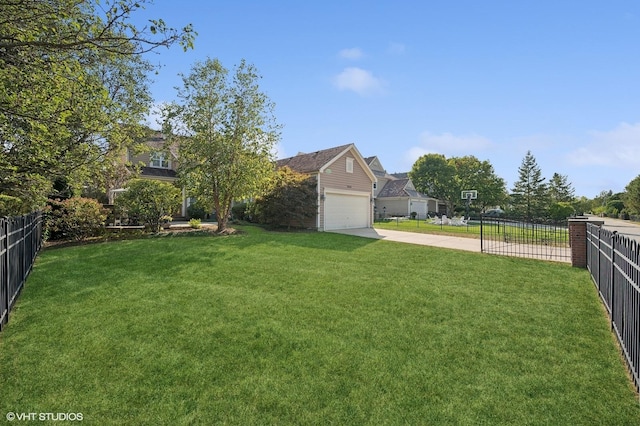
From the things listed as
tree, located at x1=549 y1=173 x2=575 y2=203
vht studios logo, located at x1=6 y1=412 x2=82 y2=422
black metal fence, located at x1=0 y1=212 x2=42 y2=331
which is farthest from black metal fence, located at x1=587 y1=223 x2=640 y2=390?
tree, located at x1=549 y1=173 x2=575 y2=203

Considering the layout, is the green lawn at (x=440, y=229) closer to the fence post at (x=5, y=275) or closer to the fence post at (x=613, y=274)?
the fence post at (x=613, y=274)

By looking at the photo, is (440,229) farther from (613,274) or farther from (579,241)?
(613,274)

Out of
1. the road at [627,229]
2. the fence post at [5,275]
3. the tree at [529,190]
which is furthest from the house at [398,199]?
the fence post at [5,275]

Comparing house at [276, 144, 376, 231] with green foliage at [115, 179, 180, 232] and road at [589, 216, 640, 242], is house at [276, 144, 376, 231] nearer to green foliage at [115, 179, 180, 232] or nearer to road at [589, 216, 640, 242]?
green foliage at [115, 179, 180, 232]

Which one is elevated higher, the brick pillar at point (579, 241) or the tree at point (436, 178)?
the tree at point (436, 178)

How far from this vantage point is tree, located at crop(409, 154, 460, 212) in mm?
45875

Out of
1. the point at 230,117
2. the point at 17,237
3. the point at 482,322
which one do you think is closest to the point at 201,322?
the point at 17,237

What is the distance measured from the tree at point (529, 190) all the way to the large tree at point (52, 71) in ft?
185

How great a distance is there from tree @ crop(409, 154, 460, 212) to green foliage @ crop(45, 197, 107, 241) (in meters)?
43.5

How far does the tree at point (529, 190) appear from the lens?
5025 cm

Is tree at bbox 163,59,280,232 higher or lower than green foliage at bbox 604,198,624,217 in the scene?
higher

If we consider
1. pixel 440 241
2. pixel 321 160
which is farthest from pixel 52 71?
pixel 321 160

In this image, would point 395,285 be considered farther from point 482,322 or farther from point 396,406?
point 396,406

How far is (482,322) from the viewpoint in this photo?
4918 millimetres
